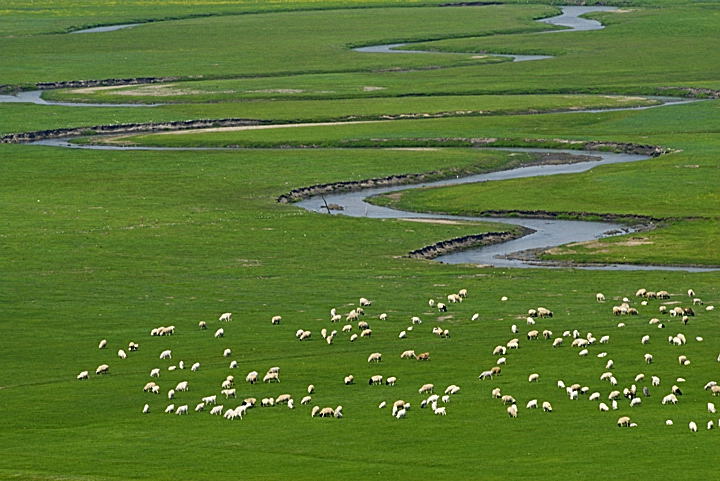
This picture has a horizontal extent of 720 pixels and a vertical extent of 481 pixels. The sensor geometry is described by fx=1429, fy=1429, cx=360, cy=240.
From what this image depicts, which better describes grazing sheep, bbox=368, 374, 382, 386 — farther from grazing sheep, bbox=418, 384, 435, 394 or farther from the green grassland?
the green grassland

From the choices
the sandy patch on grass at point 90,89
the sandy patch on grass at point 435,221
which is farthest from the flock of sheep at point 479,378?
the sandy patch on grass at point 90,89

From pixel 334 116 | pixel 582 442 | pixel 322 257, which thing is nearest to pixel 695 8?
pixel 334 116

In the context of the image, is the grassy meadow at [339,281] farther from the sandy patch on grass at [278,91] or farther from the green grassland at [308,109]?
the sandy patch on grass at [278,91]

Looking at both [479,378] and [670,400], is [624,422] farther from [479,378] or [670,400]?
[479,378]

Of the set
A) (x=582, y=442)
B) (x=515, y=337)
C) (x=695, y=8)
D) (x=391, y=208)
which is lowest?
(x=695, y=8)

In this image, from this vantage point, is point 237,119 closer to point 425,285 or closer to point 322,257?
point 322,257

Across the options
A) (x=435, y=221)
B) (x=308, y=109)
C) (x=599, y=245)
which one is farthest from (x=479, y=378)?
(x=308, y=109)
